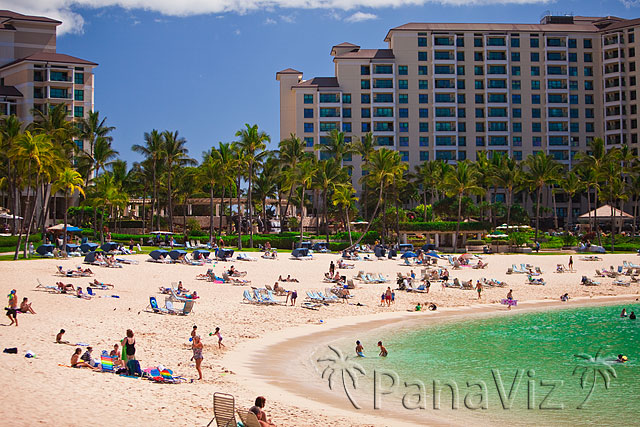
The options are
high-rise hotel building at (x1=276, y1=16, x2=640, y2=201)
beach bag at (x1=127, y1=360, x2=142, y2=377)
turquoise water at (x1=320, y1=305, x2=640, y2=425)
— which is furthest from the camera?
high-rise hotel building at (x1=276, y1=16, x2=640, y2=201)

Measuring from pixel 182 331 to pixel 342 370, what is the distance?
6440 millimetres

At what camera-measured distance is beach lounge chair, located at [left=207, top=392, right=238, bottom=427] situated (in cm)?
1056

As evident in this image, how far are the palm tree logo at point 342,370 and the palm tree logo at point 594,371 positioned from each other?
626 cm

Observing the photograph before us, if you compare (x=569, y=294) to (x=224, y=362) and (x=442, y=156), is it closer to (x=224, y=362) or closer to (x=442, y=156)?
(x=224, y=362)

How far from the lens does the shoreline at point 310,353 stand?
13.9 m

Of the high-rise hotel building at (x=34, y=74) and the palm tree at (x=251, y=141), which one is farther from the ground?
the high-rise hotel building at (x=34, y=74)

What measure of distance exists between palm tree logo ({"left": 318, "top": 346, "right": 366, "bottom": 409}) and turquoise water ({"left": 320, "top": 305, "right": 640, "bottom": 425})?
0.25 metres

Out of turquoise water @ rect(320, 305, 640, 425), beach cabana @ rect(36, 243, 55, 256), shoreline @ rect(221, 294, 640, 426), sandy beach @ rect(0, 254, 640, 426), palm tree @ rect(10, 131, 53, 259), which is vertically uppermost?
palm tree @ rect(10, 131, 53, 259)

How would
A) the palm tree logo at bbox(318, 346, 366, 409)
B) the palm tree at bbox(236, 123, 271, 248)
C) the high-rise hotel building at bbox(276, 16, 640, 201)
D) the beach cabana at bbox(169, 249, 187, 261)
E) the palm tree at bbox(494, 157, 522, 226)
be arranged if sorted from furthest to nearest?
the high-rise hotel building at bbox(276, 16, 640, 201) < the palm tree at bbox(494, 157, 522, 226) < the palm tree at bbox(236, 123, 271, 248) < the beach cabana at bbox(169, 249, 187, 261) < the palm tree logo at bbox(318, 346, 366, 409)

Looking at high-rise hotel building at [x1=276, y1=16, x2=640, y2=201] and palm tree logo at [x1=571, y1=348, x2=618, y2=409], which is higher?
high-rise hotel building at [x1=276, y1=16, x2=640, y2=201]

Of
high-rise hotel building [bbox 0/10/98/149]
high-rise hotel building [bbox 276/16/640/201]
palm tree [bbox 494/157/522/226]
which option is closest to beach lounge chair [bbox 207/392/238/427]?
palm tree [bbox 494/157/522/226]

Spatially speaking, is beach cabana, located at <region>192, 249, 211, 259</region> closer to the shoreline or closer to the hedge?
the shoreline

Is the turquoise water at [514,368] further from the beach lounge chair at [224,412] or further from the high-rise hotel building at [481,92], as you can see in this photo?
the high-rise hotel building at [481,92]

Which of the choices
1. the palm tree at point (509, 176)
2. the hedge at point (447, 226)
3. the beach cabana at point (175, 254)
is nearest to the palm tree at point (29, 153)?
the beach cabana at point (175, 254)
